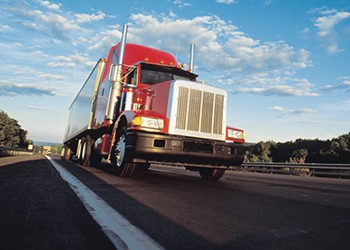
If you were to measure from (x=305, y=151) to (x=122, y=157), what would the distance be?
36.1 m

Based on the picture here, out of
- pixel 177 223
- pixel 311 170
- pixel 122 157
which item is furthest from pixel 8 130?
pixel 177 223

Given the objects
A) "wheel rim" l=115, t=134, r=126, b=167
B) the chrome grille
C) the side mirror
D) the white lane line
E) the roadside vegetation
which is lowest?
the white lane line

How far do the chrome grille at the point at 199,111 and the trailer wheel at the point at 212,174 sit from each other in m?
1.24

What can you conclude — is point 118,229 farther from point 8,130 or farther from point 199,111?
point 8,130

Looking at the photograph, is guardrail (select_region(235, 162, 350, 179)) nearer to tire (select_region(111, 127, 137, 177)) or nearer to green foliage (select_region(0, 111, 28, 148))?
tire (select_region(111, 127, 137, 177))

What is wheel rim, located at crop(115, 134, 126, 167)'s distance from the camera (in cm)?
668

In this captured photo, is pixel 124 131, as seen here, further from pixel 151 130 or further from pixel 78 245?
pixel 78 245

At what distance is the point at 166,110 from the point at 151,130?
0.70 metres

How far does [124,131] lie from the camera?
22.2 feet

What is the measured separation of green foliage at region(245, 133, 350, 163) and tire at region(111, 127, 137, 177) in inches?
1079

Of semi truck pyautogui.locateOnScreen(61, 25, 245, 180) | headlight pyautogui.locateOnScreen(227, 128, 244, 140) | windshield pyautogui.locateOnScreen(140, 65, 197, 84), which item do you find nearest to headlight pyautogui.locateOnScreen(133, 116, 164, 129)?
semi truck pyautogui.locateOnScreen(61, 25, 245, 180)

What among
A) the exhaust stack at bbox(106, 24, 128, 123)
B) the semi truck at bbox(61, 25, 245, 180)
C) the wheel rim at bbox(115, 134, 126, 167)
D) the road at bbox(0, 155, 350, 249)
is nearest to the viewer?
the road at bbox(0, 155, 350, 249)

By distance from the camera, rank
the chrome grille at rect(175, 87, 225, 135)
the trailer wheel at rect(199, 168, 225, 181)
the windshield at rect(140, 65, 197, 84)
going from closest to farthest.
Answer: the chrome grille at rect(175, 87, 225, 135)
the trailer wheel at rect(199, 168, 225, 181)
the windshield at rect(140, 65, 197, 84)

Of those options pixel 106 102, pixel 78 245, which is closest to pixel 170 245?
pixel 78 245
